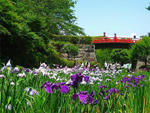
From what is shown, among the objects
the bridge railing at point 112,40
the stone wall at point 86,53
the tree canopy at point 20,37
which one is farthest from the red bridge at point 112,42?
the tree canopy at point 20,37

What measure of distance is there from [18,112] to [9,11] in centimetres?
1055

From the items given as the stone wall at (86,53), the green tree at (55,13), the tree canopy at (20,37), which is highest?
the green tree at (55,13)

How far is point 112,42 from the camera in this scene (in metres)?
34.6

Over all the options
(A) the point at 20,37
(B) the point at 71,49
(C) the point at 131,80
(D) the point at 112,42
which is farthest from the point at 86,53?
(C) the point at 131,80

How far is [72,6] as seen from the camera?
116ft

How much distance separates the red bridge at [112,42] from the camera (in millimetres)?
34544

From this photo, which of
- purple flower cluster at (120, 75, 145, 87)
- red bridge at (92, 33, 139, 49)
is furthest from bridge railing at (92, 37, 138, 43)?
purple flower cluster at (120, 75, 145, 87)

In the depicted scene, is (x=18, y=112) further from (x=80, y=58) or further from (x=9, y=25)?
(x=80, y=58)

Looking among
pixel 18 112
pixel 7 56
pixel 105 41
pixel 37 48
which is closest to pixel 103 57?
pixel 105 41

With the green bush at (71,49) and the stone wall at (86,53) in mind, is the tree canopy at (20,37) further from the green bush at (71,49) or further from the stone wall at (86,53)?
the stone wall at (86,53)

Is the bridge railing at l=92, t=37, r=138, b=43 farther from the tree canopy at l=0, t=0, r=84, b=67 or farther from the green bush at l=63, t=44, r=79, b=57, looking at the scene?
the tree canopy at l=0, t=0, r=84, b=67

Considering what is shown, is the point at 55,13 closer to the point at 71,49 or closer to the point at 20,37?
the point at 71,49

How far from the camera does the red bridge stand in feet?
113

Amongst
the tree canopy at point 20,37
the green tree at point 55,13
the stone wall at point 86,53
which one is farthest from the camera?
the stone wall at point 86,53
